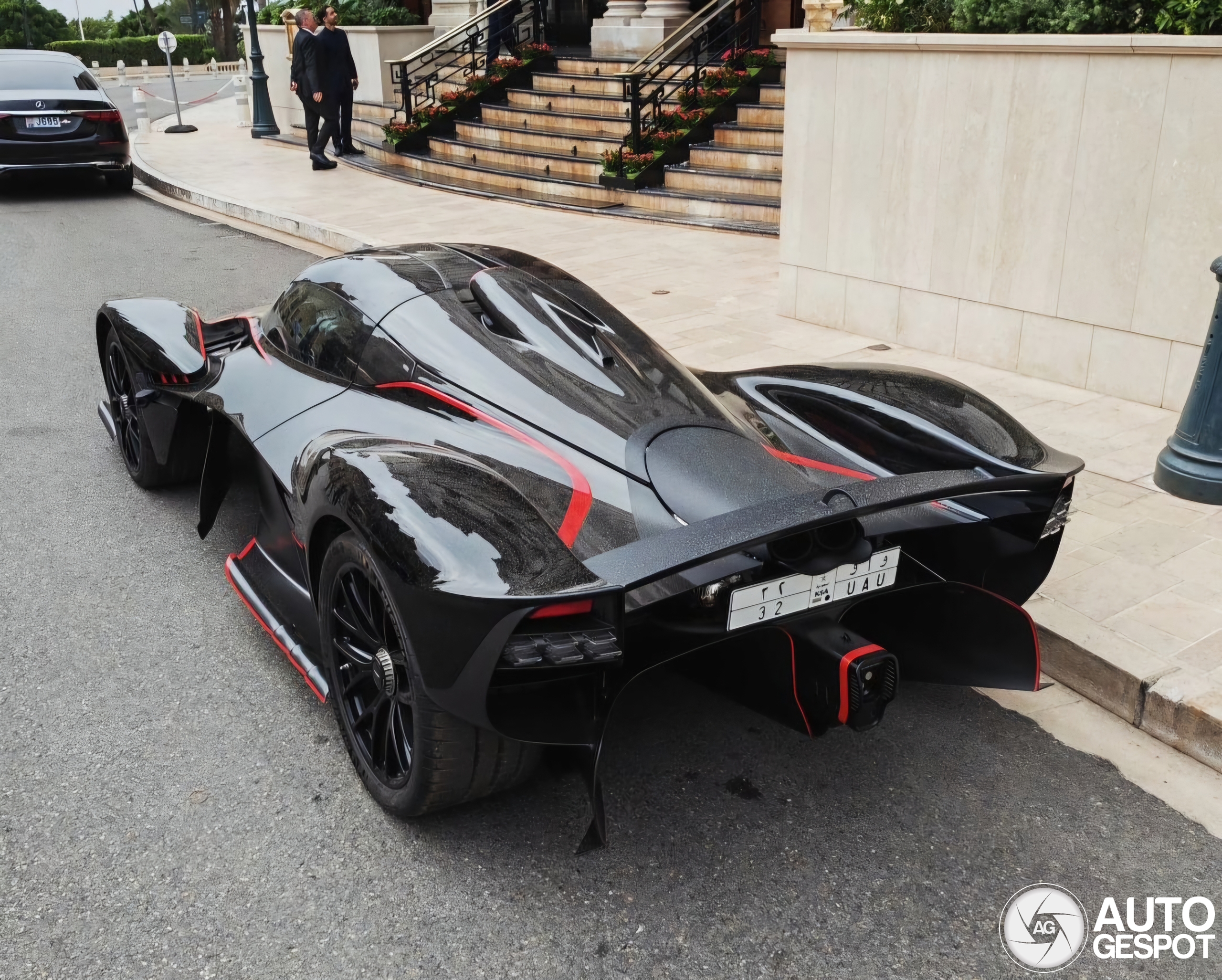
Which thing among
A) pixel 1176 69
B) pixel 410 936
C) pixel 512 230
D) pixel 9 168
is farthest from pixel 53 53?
pixel 410 936

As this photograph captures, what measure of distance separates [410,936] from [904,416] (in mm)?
2173

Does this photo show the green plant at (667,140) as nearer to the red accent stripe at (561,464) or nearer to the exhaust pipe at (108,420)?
the exhaust pipe at (108,420)

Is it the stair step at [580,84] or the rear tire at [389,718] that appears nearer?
the rear tire at [389,718]

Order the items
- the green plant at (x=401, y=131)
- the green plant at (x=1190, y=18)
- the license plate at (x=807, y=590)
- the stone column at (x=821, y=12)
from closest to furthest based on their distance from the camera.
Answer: the license plate at (x=807, y=590) < the green plant at (x=1190, y=18) < the stone column at (x=821, y=12) < the green plant at (x=401, y=131)

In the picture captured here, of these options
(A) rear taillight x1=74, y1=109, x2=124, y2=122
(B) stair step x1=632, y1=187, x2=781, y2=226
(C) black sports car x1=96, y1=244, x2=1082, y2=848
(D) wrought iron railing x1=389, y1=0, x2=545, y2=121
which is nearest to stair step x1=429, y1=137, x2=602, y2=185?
(D) wrought iron railing x1=389, y1=0, x2=545, y2=121

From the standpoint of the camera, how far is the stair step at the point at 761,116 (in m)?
12.6

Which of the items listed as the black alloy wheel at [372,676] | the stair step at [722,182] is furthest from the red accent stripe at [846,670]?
the stair step at [722,182]

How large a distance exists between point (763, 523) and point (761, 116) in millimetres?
11249

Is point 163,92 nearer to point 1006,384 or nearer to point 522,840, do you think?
point 1006,384

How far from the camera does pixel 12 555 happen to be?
469 centimetres

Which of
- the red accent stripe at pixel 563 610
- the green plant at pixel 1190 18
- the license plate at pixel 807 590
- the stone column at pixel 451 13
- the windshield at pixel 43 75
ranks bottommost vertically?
the license plate at pixel 807 590

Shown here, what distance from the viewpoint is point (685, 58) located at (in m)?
14.8

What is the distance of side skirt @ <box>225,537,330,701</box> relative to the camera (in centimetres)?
336

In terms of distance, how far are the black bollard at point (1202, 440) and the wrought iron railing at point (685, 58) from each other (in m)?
9.24
